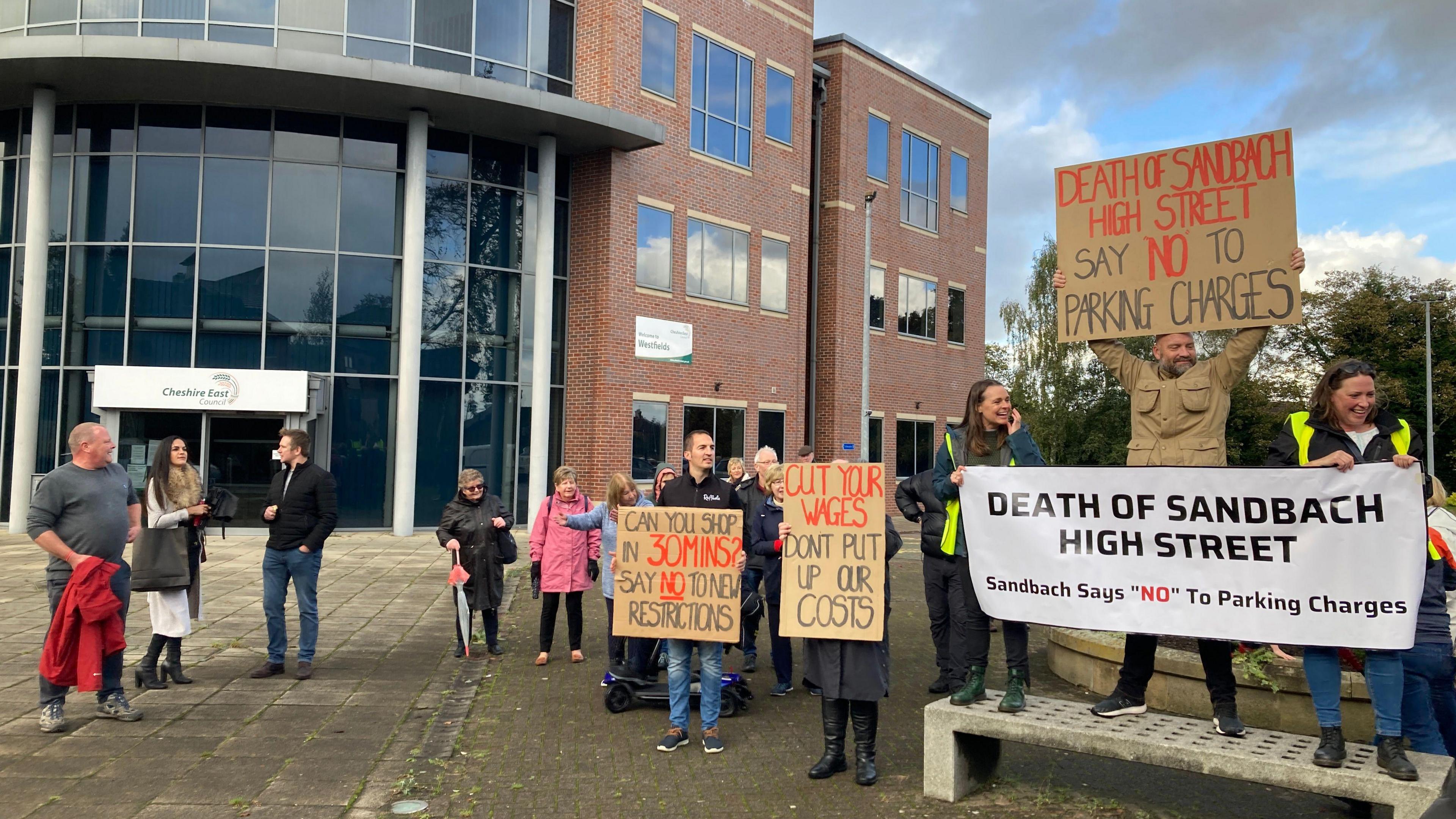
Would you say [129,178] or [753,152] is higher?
[753,152]

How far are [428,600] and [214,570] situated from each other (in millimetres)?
4252

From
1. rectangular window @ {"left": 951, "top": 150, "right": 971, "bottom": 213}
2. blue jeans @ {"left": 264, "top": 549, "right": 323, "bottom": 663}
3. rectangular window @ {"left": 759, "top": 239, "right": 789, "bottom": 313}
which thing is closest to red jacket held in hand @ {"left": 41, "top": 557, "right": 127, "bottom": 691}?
blue jeans @ {"left": 264, "top": 549, "right": 323, "bottom": 663}

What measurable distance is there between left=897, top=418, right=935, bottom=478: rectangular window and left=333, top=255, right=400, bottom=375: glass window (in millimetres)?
15395

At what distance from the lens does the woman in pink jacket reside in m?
9.34

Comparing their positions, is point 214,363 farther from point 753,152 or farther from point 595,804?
point 595,804

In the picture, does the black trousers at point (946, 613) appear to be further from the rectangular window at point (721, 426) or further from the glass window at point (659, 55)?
the glass window at point (659, 55)

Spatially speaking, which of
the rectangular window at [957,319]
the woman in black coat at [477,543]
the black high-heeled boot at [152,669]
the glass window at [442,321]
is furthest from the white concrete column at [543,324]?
the rectangular window at [957,319]

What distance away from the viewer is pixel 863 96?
1178 inches

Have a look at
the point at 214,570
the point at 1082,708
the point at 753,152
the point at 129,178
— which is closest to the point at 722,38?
the point at 753,152

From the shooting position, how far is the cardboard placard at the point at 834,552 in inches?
237

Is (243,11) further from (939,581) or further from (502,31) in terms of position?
(939,581)

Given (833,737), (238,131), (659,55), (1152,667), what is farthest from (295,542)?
(659,55)

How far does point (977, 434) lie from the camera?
242 inches

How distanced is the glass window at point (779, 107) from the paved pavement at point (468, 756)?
62.4ft
